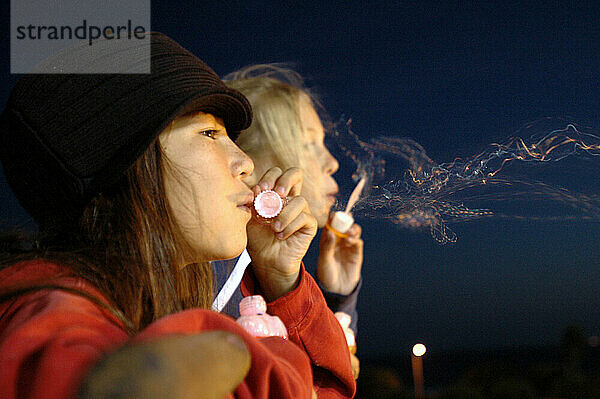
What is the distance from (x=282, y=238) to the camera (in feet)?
2.77

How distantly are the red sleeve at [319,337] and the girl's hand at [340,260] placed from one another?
0.52 meters

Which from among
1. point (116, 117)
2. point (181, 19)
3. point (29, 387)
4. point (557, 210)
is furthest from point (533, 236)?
point (181, 19)

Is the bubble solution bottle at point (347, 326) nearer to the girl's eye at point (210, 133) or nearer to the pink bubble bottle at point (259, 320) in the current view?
the pink bubble bottle at point (259, 320)

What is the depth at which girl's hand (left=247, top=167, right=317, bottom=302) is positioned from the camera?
2.71 ft

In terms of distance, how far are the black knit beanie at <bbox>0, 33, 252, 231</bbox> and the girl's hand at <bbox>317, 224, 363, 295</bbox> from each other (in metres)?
0.78

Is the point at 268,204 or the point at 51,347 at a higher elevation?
the point at 51,347

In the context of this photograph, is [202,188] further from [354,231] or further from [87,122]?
[354,231]

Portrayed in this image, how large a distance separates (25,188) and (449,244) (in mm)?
632

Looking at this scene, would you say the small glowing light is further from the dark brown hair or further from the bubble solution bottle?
the dark brown hair

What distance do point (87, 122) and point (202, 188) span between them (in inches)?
6.0

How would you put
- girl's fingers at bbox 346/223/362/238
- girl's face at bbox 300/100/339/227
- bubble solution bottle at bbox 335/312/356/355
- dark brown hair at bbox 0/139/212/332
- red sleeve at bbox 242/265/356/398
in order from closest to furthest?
dark brown hair at bbox 0/139/212/332 < red sleeve at bbox 242/265/356/398 < girl's face at bbox 300/100/339/227 < bubble solution bottle at bbox 335/312/356/355 < girl's fingers at bbox 346/223/362/238

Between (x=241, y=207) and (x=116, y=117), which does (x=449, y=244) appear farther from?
(x=116, y=117)

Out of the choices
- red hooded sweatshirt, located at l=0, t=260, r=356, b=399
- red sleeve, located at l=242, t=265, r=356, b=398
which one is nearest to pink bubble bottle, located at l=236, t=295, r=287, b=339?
red sleeve, located at l=242, t=265, r=356, b=398

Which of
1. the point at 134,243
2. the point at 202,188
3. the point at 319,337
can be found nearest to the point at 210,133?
the point at 202,188
